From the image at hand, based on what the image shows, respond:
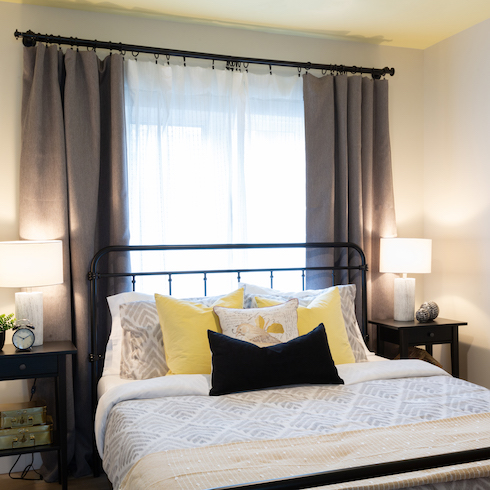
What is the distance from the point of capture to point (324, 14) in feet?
10.2

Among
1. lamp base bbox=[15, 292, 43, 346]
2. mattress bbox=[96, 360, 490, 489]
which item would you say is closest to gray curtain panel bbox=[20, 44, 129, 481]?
lamp base bbox=[15, 292, 43, 346]

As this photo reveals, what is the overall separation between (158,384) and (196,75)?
1913 millimetres

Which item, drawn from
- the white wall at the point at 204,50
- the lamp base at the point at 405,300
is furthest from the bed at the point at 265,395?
the white wall at the point at 204,50

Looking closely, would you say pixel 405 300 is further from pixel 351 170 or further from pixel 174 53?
pixel 174 53

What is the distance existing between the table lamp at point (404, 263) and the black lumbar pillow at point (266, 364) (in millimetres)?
1211

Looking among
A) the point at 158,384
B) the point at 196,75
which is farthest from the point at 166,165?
the point at 158,384

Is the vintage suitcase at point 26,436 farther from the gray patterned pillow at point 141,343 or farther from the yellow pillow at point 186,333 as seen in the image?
the yellow pillow at point 186,333

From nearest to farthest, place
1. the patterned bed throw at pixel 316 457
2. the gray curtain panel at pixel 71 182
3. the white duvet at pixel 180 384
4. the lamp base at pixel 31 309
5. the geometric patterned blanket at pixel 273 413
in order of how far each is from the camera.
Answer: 1. the patterned bed throw at pixel 316 457
2. the geometric patterned blanket at pixel 273 413
3. the white duvet at pixel 180 384
4. the lamp base at pixel 31 309
5. the gray curtain panel at pixel 71 182

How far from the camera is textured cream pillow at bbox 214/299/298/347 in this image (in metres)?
2.37

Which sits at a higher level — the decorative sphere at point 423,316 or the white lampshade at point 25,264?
the white lampshade at point 25,264

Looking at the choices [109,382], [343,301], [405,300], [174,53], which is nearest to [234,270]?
[343,301]

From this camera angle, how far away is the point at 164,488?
136 cm

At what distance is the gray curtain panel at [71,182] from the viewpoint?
2.79 metres

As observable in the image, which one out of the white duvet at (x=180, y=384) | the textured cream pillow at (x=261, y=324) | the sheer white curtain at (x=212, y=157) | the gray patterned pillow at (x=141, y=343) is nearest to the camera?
the white duvet at (x=180, y=384)
